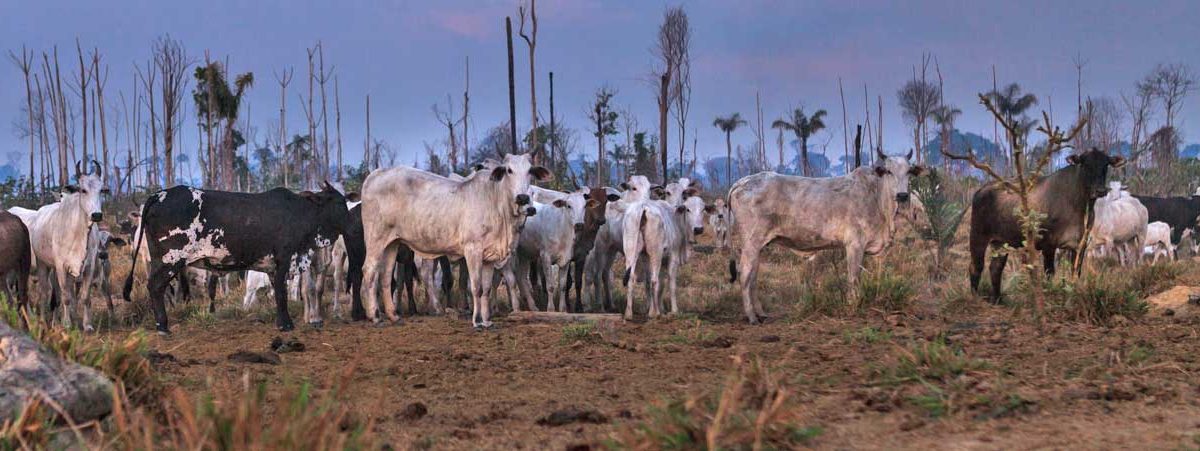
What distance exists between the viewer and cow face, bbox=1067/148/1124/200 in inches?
457

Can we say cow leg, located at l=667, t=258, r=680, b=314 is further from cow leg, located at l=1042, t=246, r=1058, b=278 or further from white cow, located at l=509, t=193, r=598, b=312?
cow leg, located at l=1042, t=246, r=1058, b=278

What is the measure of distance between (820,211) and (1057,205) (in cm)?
261

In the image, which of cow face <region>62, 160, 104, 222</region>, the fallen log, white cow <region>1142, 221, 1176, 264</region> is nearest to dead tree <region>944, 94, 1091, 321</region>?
the fallen log

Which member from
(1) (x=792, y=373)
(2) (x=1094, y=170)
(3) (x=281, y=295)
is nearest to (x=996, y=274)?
(2) (x=1094, y=170)

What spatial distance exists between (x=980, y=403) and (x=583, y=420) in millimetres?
2026

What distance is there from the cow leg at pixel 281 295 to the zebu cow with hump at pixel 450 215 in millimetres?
882

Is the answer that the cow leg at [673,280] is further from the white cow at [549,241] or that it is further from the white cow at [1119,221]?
the white cow at [1119,221]

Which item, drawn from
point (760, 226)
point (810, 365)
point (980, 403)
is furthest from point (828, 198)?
point (980, 403)

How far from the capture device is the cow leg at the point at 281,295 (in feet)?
37.2

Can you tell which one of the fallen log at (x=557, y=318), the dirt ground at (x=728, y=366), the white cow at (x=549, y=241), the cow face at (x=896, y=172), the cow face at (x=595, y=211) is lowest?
the dirt ground at (x=728, y=366)

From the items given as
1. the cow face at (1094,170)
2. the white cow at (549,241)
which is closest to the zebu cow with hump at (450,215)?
the white cow at (549,241)

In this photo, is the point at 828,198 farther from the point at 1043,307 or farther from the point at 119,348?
the point at 119,348

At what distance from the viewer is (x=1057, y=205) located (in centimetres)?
1187

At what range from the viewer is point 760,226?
12.0 meters
